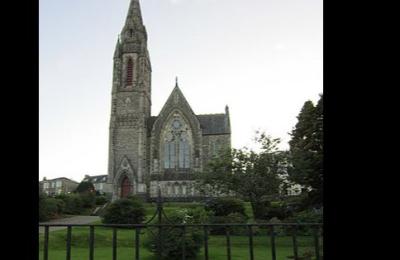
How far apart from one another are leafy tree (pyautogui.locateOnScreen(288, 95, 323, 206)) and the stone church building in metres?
24.2

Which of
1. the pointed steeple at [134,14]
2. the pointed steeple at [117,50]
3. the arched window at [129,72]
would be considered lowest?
the arched window at [129,72]

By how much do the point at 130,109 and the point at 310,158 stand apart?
31.0 m

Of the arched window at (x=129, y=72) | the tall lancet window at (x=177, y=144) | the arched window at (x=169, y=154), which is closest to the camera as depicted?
the arched window at (x=169, y=154)

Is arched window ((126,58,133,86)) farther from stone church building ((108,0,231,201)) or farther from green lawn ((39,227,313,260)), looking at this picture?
green lawn ((39,227,313,260))

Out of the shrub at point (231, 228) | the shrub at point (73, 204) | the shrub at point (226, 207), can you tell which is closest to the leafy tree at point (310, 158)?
the shrub at point (231, 228)

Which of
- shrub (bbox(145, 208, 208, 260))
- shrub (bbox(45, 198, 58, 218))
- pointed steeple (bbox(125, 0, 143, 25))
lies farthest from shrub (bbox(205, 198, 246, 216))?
pointed steeple (bbox(125, 0, 143, 25))

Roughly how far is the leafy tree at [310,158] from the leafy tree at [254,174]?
116cm

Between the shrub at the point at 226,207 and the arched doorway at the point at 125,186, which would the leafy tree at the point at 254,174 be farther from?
the arched doorway at the point at 125,186

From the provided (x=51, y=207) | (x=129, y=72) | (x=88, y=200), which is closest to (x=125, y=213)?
(x=51, y=207)

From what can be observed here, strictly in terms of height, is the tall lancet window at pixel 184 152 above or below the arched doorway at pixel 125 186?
above

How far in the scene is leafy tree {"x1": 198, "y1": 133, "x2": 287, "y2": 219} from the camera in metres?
21.0

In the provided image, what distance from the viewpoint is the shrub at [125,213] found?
22.3m
